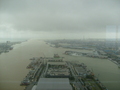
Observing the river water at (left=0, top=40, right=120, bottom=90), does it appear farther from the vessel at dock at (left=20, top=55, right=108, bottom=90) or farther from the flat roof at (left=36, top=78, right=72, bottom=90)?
the flat roof at (left=36, top=78, right=72, bottom=90)

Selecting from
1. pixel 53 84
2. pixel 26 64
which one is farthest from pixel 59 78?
pixel 26 64

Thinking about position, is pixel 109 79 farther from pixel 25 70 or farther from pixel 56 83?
pixel 25 70

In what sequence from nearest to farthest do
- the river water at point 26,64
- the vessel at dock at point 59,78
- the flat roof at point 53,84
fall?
the flat roof at point 53,84, the vessel at dock at point 59,78, the river water at point 26,64

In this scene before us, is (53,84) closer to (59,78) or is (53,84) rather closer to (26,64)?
(59,78)

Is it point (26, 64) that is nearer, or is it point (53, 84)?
point (53, 84)

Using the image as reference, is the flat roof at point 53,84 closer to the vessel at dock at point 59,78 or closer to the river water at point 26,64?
the vessel at dock at point 59,78

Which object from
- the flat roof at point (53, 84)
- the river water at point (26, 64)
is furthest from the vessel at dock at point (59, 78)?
the river water at point (26, 64)

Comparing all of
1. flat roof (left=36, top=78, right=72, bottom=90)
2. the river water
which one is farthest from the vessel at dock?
the river water
